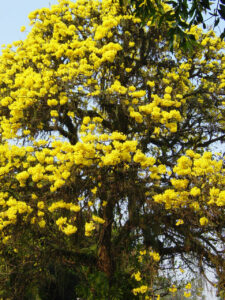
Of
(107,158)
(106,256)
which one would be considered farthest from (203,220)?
(106,256)

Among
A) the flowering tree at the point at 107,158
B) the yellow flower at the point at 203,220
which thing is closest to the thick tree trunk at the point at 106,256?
the flowering tree at the point at 107,158

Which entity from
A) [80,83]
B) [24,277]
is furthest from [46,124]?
[24,277]

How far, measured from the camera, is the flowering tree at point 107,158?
238 inches

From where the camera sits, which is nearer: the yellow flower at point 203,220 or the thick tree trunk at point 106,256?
the yellow flower at point 203,220

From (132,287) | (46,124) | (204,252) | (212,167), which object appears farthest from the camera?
(132,287)

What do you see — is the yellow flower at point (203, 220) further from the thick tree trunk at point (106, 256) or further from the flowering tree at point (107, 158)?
the thick tree trunk at point (106, 256)

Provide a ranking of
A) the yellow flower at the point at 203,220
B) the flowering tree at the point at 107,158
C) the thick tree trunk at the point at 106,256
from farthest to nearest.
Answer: the thick tree trunk at the point at 106,256, the flowering tree at the point at 107,158, the yellow flower at the point at 203,220

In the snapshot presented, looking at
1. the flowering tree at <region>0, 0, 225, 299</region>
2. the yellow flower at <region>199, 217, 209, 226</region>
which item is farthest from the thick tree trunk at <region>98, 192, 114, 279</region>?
the yellow flower at <region>199, 217, 209, 226</region>

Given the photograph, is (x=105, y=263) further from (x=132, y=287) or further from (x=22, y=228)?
(x=22, y=228)

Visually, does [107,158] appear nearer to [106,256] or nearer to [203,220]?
[203,220]

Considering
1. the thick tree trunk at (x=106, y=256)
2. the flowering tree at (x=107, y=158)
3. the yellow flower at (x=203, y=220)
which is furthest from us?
the thick tree trunk at (x=106, y=256)

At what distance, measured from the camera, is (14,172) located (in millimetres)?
7492

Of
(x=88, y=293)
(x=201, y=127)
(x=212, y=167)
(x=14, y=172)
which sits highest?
(x=201, y=127)

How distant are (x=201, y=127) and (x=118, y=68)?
8.66 ft
